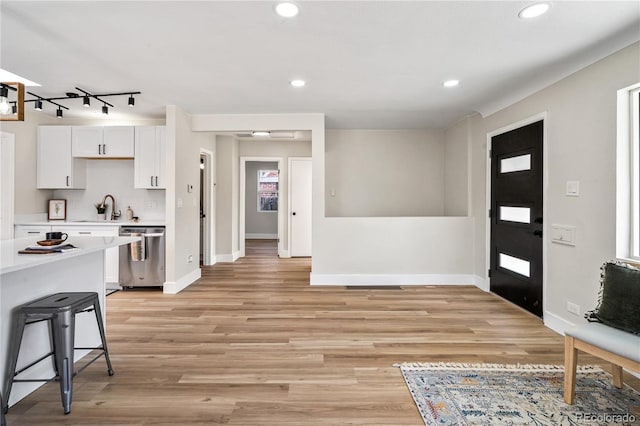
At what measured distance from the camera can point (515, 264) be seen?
12.6 feet

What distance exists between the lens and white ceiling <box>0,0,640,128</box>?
2119 mm

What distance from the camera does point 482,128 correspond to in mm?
4469

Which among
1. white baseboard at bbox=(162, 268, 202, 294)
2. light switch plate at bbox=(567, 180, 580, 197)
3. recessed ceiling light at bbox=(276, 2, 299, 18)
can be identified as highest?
recessed ceiling light at bbox=(276, 2, 299, 18)

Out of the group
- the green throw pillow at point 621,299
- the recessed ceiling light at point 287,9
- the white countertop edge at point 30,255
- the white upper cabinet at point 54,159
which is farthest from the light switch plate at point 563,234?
the white upper cabinet at point 54,159

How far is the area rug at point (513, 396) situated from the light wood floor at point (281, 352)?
0.13 m

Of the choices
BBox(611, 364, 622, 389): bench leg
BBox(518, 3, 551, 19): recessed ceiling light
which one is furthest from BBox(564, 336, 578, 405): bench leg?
BBox(518, 3, 551, 19): recessed ceiling light

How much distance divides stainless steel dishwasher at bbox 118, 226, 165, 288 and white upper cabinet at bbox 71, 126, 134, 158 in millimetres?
1068

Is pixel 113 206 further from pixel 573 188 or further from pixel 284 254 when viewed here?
pixel 573 188

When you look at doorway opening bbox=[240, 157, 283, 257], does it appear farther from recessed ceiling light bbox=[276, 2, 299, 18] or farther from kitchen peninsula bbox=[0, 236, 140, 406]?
recessed ceiling light bbox=[276, 2, 299, 18]

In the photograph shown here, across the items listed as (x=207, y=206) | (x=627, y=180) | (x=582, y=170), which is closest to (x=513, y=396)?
(x=627, y=180)

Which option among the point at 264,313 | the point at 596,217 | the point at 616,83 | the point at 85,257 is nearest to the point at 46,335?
the point at 85,257

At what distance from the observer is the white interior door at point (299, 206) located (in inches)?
278

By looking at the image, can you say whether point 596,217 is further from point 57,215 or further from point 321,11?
point 57,215

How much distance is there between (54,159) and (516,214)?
597cm
